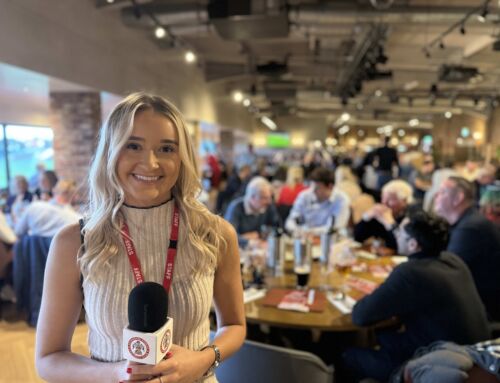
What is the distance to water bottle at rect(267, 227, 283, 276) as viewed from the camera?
118 inches

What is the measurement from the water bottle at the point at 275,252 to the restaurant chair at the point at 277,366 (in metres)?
1.26

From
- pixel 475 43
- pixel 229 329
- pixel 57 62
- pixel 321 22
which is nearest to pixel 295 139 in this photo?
pixel 475 43

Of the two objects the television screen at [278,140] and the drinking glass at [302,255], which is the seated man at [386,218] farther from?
the television screen at [278,140]

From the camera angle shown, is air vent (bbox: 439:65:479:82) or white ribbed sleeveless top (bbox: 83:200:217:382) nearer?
white ribbed sleeveless top (bbox: 83:200:217:382)

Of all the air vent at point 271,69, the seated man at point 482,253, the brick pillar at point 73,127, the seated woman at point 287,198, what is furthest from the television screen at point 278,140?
the seated man at point 482,253

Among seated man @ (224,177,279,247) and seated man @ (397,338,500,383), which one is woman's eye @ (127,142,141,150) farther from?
seated man @ (224,177,279,247)

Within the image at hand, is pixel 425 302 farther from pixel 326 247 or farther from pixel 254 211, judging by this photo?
pixel 254 211

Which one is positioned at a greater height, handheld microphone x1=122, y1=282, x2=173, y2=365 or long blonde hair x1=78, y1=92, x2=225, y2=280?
long blonde hair x1=78, y1=92, x2=225, y2=280

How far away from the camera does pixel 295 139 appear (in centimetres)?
2198

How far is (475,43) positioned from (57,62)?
7854 millimetres

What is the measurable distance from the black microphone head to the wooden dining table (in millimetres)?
1437

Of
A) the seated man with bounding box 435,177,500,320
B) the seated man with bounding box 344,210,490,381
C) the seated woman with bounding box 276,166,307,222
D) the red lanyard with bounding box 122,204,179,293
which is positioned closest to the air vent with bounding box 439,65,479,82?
the seated woman with bounding box 276,166,307,222

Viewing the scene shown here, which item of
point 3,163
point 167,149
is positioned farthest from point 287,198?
point 167,149

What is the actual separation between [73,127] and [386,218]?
4.45 metres
